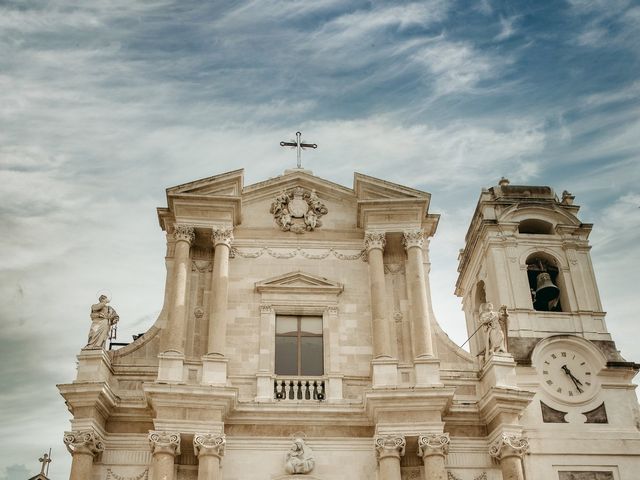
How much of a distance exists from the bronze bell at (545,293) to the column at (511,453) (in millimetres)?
4645

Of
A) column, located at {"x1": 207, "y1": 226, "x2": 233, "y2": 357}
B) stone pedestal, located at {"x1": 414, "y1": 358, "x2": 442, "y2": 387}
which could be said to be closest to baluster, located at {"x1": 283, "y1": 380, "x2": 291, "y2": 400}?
column, located at {"x1": 207, "y1": 226, "x2": 233, "y2": 357}

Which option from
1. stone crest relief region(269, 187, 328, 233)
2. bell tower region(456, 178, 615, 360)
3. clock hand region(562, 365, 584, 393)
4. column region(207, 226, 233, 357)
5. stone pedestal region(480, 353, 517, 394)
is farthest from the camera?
stone crest relief region(269, 187, 328, 233)

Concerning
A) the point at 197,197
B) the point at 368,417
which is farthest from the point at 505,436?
the point at 197,197

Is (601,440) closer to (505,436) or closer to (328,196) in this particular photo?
(505,436)

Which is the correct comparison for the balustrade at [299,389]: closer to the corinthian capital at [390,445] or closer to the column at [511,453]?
the corinthian capital at [390,445]

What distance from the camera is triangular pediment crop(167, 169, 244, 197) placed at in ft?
64.7

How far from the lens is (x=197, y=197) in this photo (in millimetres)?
19531

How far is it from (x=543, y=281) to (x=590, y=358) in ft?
7.60

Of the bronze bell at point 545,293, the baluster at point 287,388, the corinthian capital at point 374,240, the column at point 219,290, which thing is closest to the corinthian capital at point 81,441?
the column at point 219,290

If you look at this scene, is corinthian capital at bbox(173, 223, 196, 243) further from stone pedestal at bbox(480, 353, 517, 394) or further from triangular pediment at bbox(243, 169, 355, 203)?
stone pedestal at bbox(480, 353, 517, 394)

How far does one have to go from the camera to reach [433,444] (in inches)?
644

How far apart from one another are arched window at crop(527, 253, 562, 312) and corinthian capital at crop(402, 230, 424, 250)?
312 cm

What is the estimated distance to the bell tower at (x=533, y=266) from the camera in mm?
19406

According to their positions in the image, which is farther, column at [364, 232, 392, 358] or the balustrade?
column at [364, 232, 392, 358]
